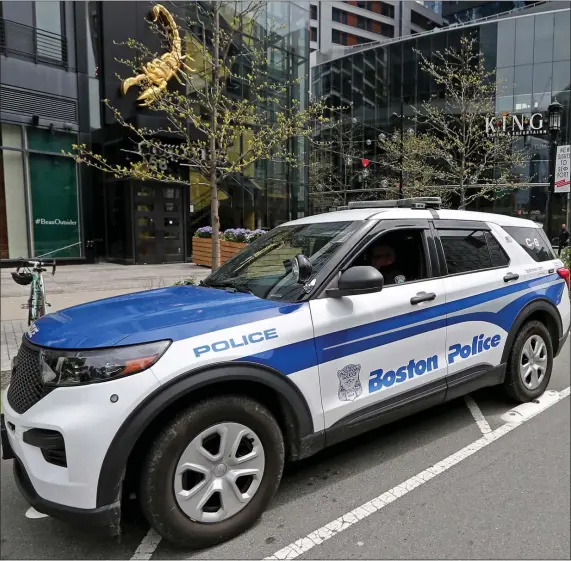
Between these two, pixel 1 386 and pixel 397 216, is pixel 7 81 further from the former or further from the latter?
pixel 397 216

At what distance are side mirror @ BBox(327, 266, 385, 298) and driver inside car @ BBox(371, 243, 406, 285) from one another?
1.50 feet

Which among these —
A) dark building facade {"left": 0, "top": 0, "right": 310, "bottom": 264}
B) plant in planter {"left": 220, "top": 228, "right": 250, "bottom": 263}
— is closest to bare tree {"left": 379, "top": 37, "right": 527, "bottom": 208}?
dark building facade {"left": 0, "top": 0, "right": 310, "bottom": 264}

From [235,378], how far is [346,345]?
0.79m

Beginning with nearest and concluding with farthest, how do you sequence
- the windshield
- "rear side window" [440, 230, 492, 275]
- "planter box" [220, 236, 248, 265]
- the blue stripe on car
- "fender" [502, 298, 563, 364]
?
the blue stripe on car, the windshield, "rear side window" [440, 230, 492, 275], "fender" [502, 298, 563, 364], "planter box" [220, 236, 248, 265]

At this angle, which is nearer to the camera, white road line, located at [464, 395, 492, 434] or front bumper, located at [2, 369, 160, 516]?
front bumper, located at [2, 369, 160, 516]

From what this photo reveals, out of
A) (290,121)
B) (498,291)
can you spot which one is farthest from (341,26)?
(498,291)

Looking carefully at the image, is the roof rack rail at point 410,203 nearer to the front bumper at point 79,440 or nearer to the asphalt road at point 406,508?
the asphalt road at point 406,508

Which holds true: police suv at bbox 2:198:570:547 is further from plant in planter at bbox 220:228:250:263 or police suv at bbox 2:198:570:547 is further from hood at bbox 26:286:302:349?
plant in planter at bbox 220:228:250:263

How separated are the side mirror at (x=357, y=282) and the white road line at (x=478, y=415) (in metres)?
1.90

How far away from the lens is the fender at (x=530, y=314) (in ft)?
13.3

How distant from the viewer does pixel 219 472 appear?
7.99 ft

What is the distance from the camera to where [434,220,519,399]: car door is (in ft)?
11.8

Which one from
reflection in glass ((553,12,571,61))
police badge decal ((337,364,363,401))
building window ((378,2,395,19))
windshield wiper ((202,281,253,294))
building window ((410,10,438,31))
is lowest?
police badge decal ((337,364,363,401))

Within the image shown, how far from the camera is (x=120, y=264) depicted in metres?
17.9
